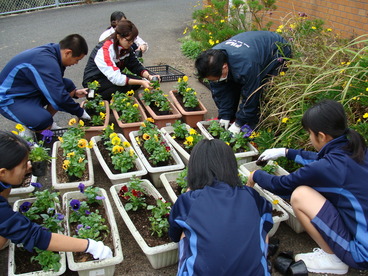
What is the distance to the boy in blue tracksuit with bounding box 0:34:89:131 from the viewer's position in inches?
123

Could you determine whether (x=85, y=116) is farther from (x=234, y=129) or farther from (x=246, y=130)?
(x=246, y=130)

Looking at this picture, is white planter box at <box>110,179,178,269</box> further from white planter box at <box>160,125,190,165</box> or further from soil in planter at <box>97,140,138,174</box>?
white planter box at <box>160,125,190,165</box>

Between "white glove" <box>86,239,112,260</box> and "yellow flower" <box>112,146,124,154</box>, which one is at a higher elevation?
"yellow flower" <box>112,146,124,154</box>

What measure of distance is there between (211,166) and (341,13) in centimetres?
412

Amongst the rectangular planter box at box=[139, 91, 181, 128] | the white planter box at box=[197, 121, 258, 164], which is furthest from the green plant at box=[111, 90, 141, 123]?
the white planter box at box=[197, 121, 258, 164]

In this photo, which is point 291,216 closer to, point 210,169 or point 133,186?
point 210,169

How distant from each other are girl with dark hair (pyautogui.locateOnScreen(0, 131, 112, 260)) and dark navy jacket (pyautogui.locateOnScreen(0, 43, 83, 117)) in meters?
1.25

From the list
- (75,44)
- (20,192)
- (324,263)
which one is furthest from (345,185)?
(75,44)

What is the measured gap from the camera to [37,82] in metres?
3.13

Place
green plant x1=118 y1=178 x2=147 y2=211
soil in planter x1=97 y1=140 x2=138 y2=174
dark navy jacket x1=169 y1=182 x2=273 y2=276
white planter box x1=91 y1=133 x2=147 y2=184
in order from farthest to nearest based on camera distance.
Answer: soil in planter x1=97 y1=140 x2=138 y2=174 < white planter box x1=91 y1=133 x2=147 y2=184 < green plant x1=118 y1=178 x2=147 y2=211 < dark navy jacket x1=169 y1=182 x2=273 y2=276

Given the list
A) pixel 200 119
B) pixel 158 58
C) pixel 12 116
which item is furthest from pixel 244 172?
pixel 158 58

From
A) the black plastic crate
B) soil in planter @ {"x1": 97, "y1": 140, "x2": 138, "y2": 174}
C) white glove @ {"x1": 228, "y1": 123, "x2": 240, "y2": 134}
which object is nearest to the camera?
soil in planter @ {"x1": 97, "y1": 140, "x2": 138, "y2": 174}

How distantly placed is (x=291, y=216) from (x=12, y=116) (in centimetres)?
260

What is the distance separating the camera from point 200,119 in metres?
3.82
